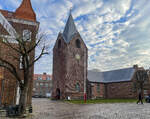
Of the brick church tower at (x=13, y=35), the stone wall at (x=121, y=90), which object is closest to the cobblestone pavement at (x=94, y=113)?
the brick church tower at (x=13, y=35)

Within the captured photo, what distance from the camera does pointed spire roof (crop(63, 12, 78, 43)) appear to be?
43.5 metres

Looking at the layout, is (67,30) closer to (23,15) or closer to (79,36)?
(79,36)

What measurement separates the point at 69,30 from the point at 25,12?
2342 cm

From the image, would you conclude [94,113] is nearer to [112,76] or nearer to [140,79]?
[140,79]

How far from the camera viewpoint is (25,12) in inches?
885

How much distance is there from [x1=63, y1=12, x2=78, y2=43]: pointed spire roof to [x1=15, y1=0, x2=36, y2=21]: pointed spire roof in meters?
19.7

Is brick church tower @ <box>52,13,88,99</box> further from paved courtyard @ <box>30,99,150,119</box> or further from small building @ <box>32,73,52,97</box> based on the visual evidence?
small building @ <box>32,73,52,97</box>

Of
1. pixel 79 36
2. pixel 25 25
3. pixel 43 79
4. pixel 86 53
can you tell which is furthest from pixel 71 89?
pixel 43 79

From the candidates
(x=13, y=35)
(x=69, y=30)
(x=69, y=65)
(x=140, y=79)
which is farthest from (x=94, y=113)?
(x=140, y=79)

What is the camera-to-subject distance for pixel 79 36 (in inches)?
1745

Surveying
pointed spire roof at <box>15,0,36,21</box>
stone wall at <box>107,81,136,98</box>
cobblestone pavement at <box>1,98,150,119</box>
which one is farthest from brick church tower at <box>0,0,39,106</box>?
stone wall at <box>107,81,136,98</box>

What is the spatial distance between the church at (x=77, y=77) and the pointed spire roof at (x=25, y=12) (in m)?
19.1

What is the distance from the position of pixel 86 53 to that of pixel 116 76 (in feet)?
43.3

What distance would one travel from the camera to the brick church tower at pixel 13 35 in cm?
1731
